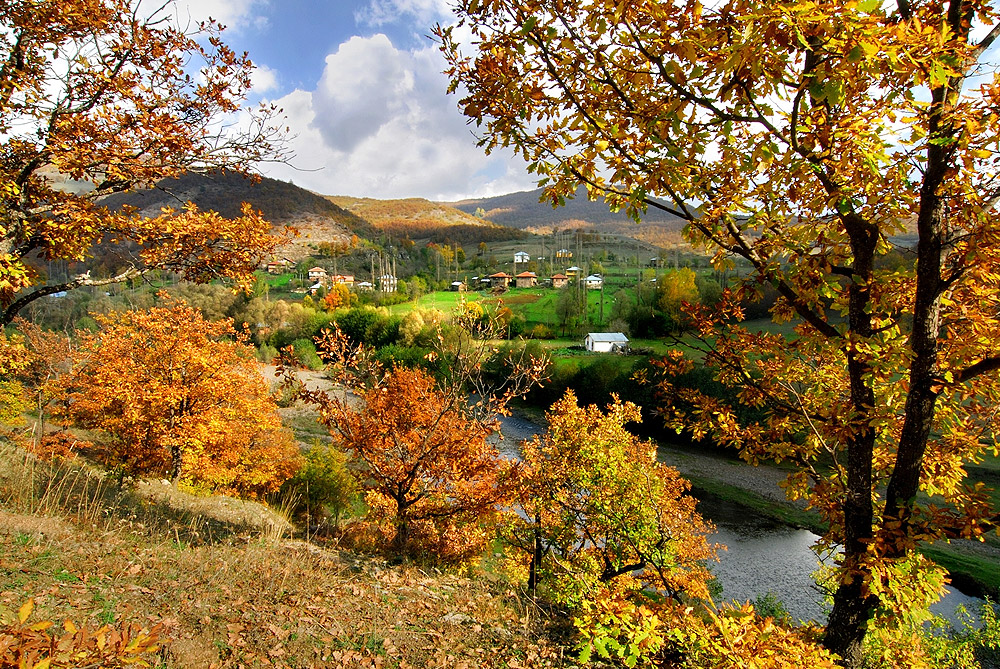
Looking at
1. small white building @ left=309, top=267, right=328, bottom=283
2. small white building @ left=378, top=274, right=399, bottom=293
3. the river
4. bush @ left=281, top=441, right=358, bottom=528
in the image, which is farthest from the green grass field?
the river

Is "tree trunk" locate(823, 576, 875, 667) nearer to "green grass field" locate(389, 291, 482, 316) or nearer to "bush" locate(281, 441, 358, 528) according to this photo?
"bush" locate(281, 441, 358, 528)

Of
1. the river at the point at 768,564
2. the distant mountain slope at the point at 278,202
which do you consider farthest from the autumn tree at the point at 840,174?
the distant mountain slope at the point at 278,202

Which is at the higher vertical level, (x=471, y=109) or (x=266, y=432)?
(x=471, y=109)

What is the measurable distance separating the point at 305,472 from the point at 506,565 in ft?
29.9

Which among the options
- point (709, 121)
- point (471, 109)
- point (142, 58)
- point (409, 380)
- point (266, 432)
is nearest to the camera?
point (709, 121)

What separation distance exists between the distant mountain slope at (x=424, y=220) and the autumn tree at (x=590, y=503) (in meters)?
118

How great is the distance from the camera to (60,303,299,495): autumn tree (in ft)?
43.2

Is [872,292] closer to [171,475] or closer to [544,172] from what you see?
[544,172]

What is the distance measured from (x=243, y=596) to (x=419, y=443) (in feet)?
14.3

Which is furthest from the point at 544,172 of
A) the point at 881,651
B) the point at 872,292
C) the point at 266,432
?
the point at 266,432

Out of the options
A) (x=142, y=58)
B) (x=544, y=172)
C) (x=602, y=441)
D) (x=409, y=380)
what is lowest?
(x=602, y=441)

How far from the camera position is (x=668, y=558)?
8.99 m

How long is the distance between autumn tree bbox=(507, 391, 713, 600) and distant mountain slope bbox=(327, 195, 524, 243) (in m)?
118

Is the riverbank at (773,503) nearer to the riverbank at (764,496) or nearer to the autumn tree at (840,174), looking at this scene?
the riverbank at (764,496)
